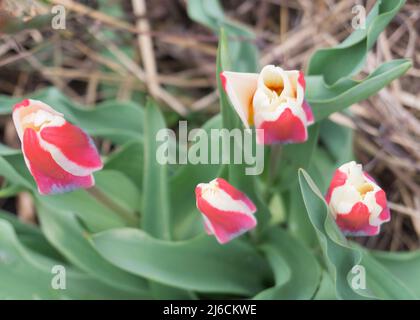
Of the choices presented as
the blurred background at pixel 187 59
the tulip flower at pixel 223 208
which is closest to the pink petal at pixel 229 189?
the tulip flower at pixel 223 208

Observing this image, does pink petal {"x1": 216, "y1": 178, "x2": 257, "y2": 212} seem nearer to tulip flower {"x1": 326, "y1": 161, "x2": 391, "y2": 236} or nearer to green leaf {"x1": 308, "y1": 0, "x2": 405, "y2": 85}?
tulip flower {"x1": 326, "y1": 161, "x2": 391, "y2": 236}

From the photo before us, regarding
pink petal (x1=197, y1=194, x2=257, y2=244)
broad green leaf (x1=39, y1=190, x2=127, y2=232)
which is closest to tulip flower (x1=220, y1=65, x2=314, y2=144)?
pink petal (x1=197, y1=194, x2=257, y2=244)

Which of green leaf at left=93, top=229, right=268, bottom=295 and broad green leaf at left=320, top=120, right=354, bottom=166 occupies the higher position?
broad green leaf at left=320, top=120, right=354, bottom=166

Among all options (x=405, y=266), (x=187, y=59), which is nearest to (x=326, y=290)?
(x=405, y=266)

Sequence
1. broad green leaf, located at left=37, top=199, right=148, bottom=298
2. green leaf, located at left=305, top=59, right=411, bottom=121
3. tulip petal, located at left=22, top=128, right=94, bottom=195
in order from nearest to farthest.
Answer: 1. tulip petal, located at left=22, top=128, right=94, bottom=195
2. green leaf, located at left=305, top=59, right=411, bottom=121
3. broad green leaf, located at left=37, top=199, right=148, bottom=298

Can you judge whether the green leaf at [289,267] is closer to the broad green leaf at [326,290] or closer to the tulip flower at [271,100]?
the broad green leaf at [326,290]

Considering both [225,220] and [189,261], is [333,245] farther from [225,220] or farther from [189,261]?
[189,261]

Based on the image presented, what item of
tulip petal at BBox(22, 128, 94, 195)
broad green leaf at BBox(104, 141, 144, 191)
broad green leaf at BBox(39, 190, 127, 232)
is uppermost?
broad green leaf at BBox(104, 141, 144, 191)
